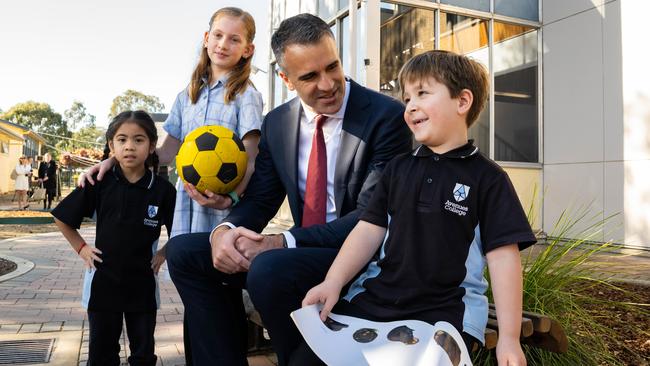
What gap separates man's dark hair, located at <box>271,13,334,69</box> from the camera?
2377 millimetres

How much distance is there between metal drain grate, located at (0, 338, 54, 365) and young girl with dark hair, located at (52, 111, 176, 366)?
25.0 inches

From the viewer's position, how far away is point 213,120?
311 cm

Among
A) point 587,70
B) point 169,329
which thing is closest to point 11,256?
point 169,329

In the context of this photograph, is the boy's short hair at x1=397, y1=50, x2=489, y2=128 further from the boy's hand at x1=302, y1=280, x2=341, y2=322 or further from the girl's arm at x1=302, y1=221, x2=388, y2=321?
the boy's hand at x1=302, y1=280, x2=341, y2=322

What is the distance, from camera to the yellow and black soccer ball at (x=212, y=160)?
2670 millimetres

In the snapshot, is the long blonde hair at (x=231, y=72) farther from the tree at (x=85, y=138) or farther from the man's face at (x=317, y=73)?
the tree at (x=85, y=138)

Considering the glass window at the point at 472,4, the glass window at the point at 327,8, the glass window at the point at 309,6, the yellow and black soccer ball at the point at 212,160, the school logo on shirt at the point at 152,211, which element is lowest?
the school logo on shirt at the point at 152,211

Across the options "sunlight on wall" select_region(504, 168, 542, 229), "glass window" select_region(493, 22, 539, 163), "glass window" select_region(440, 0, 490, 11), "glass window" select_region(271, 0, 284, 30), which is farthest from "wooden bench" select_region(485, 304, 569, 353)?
"glass window" select_region(271, 0, 284, 30)

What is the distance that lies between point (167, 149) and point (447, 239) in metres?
2.14

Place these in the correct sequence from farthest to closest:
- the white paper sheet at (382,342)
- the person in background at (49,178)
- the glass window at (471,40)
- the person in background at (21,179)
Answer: the person in background at (21,179) < the person in background at (49,178) < the glass window at (471,40) < the white paper sheet at (382,342)

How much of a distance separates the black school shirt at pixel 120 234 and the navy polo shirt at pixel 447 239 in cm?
159

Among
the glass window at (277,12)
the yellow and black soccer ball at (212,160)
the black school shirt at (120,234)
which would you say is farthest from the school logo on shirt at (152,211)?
the glass window at (277,12)

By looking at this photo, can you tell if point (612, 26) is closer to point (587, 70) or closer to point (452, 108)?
point (587, 70)

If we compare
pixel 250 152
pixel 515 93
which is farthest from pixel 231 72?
pixel 515 93
